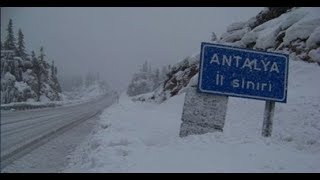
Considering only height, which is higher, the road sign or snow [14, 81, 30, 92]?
the road sign

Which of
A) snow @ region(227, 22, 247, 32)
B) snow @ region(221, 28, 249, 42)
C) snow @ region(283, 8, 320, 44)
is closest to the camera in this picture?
snow @ region(283, 8, 320, 44)

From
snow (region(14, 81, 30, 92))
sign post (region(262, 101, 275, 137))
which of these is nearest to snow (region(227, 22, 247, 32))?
sign post (region(262, 101, 275, 137))

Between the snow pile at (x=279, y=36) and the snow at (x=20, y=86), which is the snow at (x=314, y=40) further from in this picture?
the snow at (x=20, y=86)

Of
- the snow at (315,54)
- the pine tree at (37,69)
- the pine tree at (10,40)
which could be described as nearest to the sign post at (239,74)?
the snow at (315,54)

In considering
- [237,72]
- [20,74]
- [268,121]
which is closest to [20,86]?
[20,74]

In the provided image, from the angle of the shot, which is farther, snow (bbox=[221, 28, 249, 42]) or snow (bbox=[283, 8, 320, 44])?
snow (bbox=[221, 28, 249, 42])

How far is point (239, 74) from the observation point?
11.1 meters

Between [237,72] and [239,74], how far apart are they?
82 millimetres

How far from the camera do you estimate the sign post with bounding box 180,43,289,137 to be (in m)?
11.0

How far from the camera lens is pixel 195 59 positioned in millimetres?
36625

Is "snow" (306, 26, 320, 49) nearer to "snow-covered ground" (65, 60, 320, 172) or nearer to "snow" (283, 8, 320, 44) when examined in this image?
"snow" (283, 8, 320, 44)

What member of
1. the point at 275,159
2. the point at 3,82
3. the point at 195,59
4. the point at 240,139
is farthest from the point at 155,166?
the point at 3,82

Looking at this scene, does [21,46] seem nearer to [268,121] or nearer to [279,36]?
[279,36]

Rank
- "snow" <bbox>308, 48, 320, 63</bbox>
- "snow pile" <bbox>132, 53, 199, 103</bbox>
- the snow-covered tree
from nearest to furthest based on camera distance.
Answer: "snow" <bbox>308, 48, 320, 63</bbox>, "snow pile" <bbox>132, 53, 199, 103</bbox>, the snow-covered tree
